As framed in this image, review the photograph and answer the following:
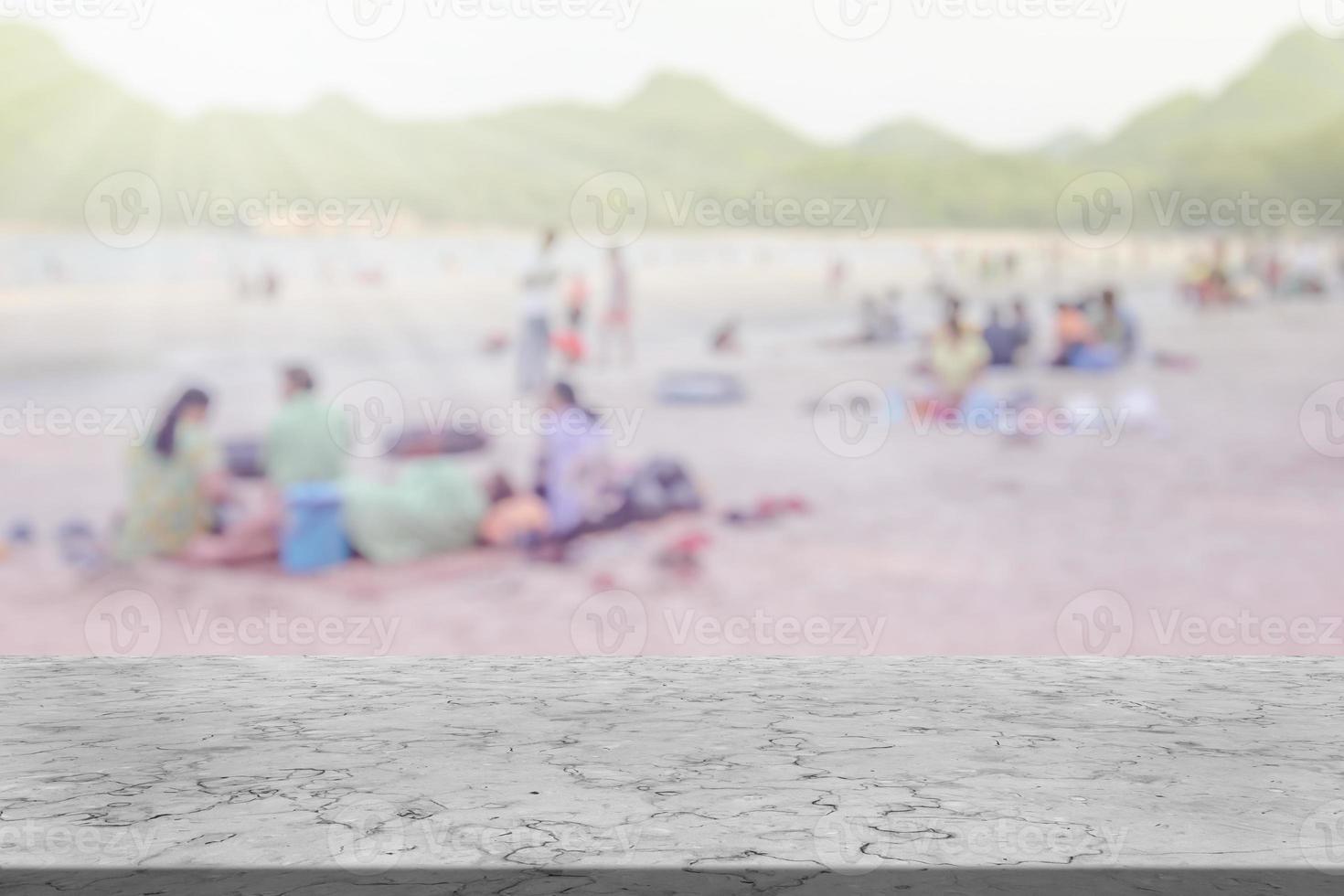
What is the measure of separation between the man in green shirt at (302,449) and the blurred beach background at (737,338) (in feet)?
0.26

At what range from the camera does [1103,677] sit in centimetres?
434

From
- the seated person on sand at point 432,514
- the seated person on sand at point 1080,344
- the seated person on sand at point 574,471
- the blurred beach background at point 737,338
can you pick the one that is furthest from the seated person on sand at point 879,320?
the seated person on sand at point 432,514

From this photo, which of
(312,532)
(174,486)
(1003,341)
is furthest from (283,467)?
(1003,341)

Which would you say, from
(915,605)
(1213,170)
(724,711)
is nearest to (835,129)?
(1213,170)

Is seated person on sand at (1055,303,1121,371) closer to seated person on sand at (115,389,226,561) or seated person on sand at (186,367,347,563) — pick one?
seated person on sand at (186,367,347,563)

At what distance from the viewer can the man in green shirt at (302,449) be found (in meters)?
4.96

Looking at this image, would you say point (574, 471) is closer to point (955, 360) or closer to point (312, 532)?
point (312, 532)

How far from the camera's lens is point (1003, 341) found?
17.4 ft

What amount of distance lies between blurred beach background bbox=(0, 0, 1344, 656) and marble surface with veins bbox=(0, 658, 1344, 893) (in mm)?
434

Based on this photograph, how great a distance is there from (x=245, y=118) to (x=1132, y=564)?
11.2 ft

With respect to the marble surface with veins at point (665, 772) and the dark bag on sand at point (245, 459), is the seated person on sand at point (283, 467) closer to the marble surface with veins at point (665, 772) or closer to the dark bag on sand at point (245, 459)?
the dark bag on sand at point (245, 459)

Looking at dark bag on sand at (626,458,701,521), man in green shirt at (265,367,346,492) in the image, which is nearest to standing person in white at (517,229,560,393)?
dark bag on sand at (626,458,701,521)

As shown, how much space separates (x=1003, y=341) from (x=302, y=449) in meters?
2.46

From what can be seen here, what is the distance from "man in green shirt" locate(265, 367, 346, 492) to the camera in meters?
4.96
